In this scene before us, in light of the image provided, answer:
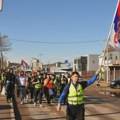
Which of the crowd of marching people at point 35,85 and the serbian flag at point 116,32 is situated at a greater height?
the serbian flag at point 116,32

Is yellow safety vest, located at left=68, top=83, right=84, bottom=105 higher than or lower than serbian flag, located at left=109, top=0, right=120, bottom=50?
lower

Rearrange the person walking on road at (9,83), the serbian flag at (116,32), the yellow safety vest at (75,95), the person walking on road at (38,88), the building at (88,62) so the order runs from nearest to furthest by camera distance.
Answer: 1. the yellow safety vest at (75,95)
2. the serbian flag at (116,32)
3. the person walking on road at (38,88)
4. the person walking on road at (9,83)
5. the building at (88,62)

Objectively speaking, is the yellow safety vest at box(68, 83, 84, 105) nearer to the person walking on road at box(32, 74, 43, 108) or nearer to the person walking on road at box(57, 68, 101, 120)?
the person walking on road at box(57, 68, 101, 120)

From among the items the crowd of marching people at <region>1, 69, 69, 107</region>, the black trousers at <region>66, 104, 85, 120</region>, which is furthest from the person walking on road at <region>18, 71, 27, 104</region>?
the black trousers at <region>66, 104, 85, 120</region>

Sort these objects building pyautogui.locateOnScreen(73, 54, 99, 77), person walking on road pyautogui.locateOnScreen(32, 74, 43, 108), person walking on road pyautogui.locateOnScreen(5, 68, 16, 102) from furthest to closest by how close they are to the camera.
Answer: building pyautogui.locateOnScreen(73, 54, 99, 77)
person walking on road pyautogui.locateOnScreen(5, 68, 16, 102)
person walking on road pyautogui.locateOnScreen(32, 74, 43, 108)

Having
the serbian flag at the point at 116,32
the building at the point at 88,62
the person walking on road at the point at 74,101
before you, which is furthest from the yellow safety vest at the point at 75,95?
the building at the point at 88,62

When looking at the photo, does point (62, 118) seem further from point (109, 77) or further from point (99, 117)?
point (109, 77)

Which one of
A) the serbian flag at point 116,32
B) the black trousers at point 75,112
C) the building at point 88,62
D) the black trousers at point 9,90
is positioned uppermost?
the building at point 88,62

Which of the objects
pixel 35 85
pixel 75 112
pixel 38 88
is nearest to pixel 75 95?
pixel 75 112

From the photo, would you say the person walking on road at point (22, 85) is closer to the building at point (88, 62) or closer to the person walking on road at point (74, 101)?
the person walking on road at point (74, 101)

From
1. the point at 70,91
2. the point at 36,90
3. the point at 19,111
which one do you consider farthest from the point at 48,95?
the point at 70,91

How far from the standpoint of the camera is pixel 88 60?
5044 inches

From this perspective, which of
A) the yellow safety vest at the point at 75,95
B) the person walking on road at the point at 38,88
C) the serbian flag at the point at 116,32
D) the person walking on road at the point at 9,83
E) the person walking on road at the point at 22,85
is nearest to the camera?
the yellow safety vest at the point at 75,95

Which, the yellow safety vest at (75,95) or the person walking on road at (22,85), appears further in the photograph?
the person walking on road at (22,85)
